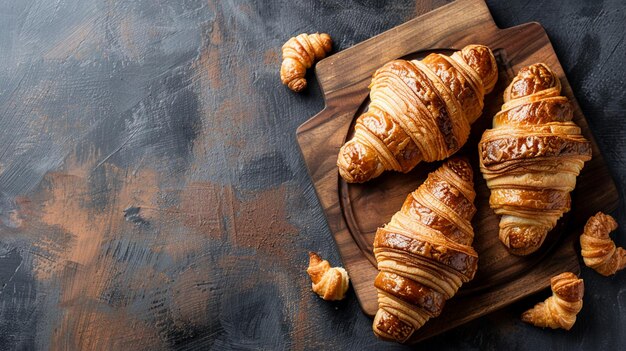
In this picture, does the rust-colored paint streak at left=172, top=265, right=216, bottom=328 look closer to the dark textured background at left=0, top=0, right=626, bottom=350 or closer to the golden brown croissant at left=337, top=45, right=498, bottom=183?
the dark textured background at left=0, top=0, right=626, bottom=350

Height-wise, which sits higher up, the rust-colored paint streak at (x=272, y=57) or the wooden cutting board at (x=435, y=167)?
the rust-colored paint streak at (x=272, y=57)

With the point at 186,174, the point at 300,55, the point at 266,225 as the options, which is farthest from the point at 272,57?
the point at 266,225

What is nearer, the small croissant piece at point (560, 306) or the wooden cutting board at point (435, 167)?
the small croissant piece at point (560, 306)

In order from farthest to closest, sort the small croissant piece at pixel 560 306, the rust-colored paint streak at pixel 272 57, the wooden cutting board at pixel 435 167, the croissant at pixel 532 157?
1. the rust-colored paint streak at pixel 272 57
2. the wooden cutting board at pixel 435 167
3. the small croissant piece at pixel 560 306
4. the croissant at pixel 532 157

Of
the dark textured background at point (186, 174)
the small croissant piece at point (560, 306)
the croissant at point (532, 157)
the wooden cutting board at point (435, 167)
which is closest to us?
the croissant at point (532, 157)

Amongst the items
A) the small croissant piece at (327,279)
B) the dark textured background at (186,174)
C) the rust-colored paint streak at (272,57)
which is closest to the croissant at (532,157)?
the dark textured background at (186,174)

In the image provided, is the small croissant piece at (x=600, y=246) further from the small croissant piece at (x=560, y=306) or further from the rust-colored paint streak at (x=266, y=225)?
the rust-colored paint streak at (x=266, y=225)

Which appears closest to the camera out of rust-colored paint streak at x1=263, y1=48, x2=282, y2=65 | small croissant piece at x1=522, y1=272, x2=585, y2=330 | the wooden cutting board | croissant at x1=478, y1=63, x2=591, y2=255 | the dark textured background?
croissant at x1=478, y1=63, x2=591, y2=255

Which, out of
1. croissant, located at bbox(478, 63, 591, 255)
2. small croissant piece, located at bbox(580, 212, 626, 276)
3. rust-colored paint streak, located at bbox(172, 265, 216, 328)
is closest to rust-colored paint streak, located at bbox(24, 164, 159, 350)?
rust-colored paint streak, located at bbox(172, 265, 216, 328)

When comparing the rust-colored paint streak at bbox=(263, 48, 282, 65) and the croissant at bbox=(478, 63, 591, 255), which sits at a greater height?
the rust-colored paint streak at bbox=(263, 48, 282, 65)
